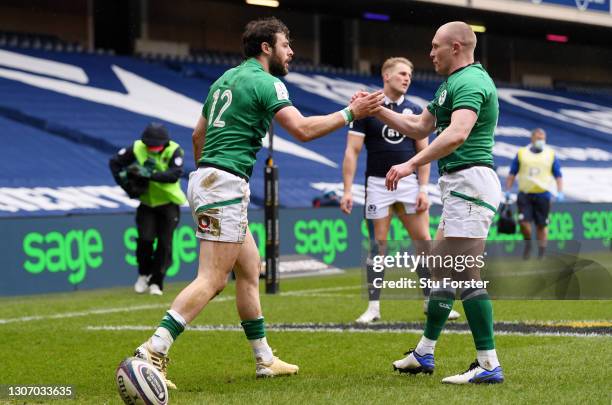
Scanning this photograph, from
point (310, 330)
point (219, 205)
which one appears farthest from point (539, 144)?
point (219, 205)

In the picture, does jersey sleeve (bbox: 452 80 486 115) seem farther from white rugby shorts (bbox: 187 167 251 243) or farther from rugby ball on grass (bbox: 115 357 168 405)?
rugby ball on grass (bbox: 115 357 168 405)

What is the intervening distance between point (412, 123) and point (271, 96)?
120 centimetres

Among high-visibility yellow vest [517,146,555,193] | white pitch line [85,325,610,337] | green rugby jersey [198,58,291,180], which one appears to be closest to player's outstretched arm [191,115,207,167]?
green rugby jersey [198,58,291,180]

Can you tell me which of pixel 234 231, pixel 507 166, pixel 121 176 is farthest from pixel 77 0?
pixel 234 231

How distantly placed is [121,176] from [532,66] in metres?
29.7

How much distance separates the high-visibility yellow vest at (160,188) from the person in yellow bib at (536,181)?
6689 millimetres

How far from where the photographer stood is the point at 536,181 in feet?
62.4

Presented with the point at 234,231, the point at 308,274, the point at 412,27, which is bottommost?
the point at 308,274

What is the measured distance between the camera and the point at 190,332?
9758 millimetres

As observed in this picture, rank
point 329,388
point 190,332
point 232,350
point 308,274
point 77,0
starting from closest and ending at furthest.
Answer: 1. point 329,388
2. point 232,350
3. point 190,332
4. point 308,274
5. point 77,0

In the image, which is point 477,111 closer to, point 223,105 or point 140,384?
point 223,105

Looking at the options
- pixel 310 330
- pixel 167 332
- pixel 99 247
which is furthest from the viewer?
pixel 99 247

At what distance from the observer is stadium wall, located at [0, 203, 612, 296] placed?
1438cm

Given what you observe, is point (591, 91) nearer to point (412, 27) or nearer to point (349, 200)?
point (412, 27)
